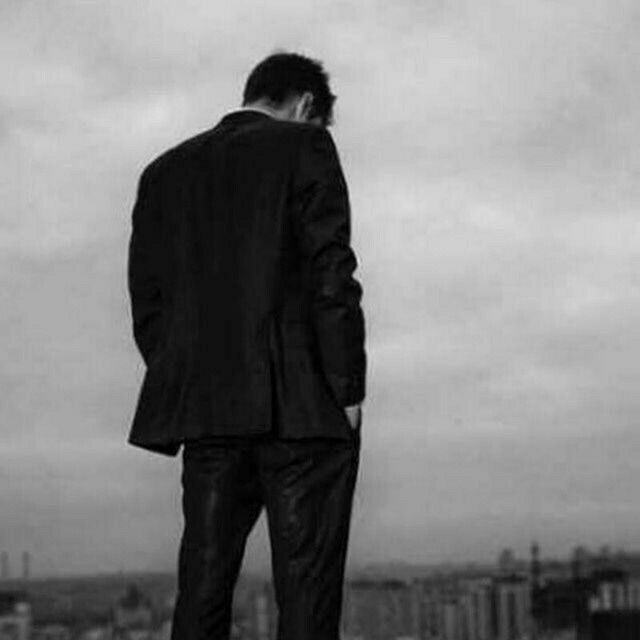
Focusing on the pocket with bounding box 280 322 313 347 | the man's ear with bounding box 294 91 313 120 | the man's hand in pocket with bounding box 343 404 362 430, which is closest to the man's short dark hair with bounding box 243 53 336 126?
the man's ear with bounding box 294 91 313 120

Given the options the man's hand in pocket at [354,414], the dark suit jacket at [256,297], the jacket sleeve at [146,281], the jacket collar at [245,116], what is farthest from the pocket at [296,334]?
the jacket collar at [245,116]

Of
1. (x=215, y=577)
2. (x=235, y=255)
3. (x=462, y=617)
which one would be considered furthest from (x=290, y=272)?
(x=462, y=617)

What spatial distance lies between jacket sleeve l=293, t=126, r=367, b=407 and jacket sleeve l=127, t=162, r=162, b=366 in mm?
312

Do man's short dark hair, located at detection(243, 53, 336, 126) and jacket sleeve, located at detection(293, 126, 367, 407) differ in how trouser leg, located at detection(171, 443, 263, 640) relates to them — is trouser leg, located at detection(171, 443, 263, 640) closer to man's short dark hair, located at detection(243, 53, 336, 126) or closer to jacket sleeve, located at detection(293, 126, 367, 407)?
jacket sleeve, located at detection(293, 126, 367, 407)

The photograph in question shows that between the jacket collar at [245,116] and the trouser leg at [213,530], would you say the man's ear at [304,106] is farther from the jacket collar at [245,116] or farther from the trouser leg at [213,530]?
the trouser leg at [213,530]

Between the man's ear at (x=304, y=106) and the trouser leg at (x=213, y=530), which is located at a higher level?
the man's ear at (x=304, y=106)

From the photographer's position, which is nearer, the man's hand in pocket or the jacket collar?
the man's hand in pocket

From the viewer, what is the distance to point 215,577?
2.95 meters

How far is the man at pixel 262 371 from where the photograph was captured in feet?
9.33

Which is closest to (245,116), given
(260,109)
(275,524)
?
(260,109)

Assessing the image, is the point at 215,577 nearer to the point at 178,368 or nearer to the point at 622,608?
the point at 178,368

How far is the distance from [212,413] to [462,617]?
9376mm

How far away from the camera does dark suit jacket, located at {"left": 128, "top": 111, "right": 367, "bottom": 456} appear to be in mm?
2834

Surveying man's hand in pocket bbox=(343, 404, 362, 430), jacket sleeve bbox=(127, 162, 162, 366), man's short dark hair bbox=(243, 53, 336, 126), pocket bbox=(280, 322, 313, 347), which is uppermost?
man's short dark hair bbox=(243, 53, 336, 126)
